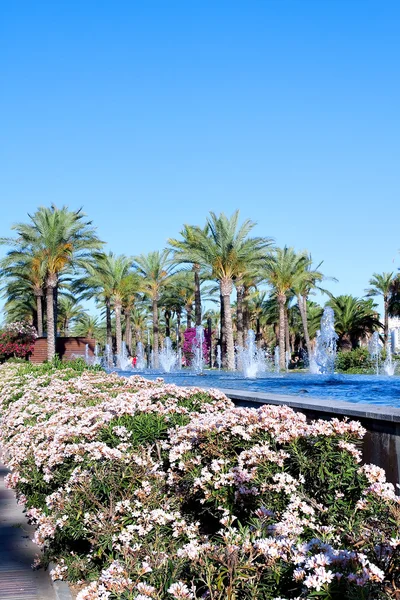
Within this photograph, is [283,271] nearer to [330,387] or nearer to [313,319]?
[313,319]

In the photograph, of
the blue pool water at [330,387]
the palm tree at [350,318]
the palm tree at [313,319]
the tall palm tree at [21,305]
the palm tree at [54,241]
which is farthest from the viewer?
the palm tree at [313,319]

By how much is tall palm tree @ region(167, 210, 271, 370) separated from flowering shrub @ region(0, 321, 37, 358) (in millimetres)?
9829

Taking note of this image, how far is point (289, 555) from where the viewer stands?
8.77 ft

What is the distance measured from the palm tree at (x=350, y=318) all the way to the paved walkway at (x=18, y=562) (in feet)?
163

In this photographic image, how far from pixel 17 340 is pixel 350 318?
29429 mm

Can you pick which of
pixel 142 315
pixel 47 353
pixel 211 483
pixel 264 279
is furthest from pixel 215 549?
pixel 142 315

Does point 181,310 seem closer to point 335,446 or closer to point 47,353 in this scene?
point 47,353

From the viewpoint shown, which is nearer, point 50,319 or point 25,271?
point 50,319

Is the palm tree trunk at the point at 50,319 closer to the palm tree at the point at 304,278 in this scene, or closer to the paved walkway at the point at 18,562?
the palm tree at the point at 304,278

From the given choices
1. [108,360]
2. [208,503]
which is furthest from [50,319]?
[208,503]

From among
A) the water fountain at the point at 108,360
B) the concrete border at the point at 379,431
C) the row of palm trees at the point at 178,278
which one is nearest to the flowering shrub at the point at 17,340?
the row of palm trees at the point at 178,278

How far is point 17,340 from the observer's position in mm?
35188

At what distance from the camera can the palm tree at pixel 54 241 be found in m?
32.2

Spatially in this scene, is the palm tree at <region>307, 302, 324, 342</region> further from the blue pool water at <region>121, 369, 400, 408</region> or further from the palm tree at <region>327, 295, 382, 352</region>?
the blue pool water at <region>121, 369, 400, 408</region>
